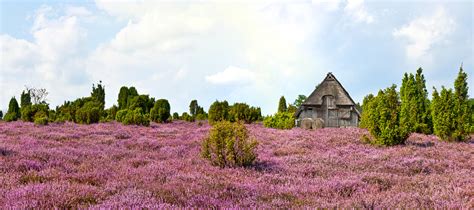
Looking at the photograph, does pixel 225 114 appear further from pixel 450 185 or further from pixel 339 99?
pixel 450 185

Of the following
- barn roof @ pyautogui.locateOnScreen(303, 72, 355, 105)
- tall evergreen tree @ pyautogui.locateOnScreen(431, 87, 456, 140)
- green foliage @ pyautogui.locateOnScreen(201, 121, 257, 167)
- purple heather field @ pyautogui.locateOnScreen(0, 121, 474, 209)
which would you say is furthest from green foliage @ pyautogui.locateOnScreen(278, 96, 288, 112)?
green foliage @ pyautogui.locateOnScreen(201, 121, 257, 167)

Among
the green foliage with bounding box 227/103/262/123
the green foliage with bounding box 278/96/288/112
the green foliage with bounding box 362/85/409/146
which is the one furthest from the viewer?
the green foliage with bounding box 278/96/288/112

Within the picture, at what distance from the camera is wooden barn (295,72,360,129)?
38.3 meters

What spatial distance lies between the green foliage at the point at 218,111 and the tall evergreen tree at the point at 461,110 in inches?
865

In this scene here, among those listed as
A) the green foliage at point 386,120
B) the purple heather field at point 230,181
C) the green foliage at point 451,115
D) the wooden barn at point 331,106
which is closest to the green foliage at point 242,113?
the wooden barn at point 331,106

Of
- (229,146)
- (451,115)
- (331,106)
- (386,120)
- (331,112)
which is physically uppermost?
(331,106)

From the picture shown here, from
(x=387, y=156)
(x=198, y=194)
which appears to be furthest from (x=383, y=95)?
(x=198, y=194)

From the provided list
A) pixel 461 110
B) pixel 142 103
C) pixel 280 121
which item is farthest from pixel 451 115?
pixel 142 103

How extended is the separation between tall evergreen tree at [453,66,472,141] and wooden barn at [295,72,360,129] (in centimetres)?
1681

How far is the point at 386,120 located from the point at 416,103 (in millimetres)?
12831

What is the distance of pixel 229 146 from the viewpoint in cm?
973

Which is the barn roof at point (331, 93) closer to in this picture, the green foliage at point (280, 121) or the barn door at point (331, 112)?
the barn door at point (331, 112)

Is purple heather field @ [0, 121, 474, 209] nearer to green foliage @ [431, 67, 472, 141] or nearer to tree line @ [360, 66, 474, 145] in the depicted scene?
tree line @ [360, 66, 474, 145]

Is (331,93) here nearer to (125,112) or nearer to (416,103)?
(416,103)
